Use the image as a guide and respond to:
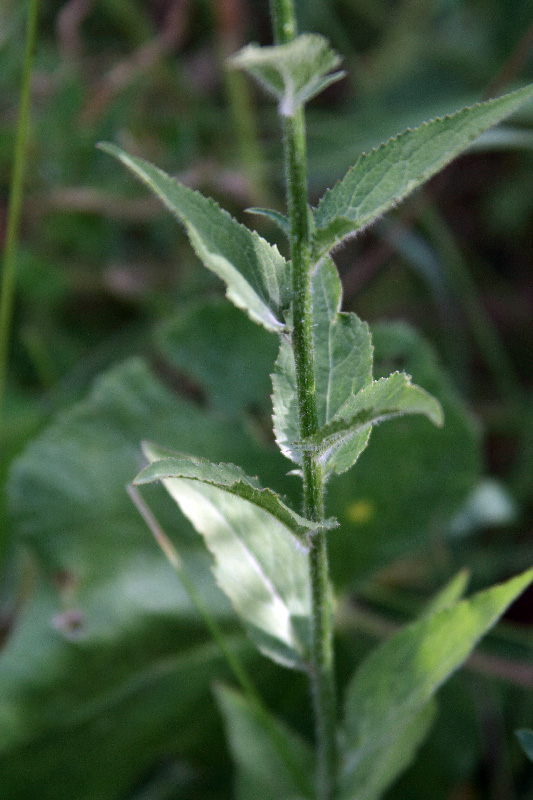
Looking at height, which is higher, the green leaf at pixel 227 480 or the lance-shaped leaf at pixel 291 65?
the lance-shaped leaf at pixel 291 65

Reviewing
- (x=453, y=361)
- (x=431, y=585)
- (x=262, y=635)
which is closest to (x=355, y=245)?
(x=453, y=361)

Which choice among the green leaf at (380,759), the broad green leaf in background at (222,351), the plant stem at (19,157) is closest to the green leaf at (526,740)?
the green leaf at (380,759)

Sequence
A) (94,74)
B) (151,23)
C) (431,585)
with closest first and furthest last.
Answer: (431,585)
(94,74)
(151,23)

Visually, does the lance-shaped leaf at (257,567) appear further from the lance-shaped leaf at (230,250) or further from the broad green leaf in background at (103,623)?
the broad green leaf in background at (103,623)

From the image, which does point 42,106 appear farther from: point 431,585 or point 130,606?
point 431,585

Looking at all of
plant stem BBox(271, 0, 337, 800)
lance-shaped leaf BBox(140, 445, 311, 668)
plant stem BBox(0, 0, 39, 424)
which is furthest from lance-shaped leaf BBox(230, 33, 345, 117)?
plant stem BBox(0, 0, 39, 424)

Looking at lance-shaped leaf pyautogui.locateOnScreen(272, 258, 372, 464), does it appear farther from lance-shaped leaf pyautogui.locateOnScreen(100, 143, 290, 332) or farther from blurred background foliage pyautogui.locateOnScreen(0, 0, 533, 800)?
blurred background foliage pyautogui.locateOnScreen(0, 0, 533, 800)
